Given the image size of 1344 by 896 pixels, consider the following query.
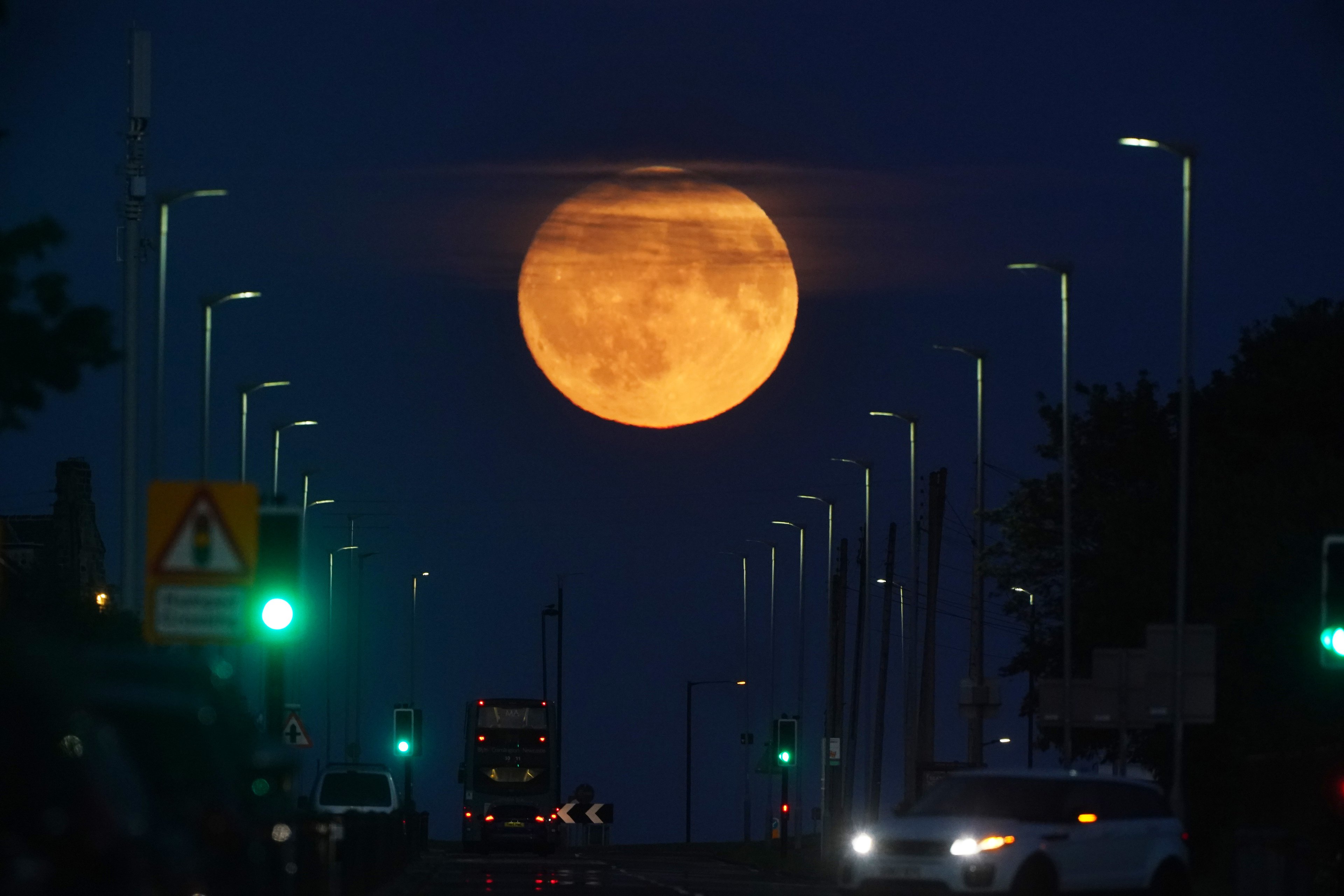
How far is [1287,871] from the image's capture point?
26516mm

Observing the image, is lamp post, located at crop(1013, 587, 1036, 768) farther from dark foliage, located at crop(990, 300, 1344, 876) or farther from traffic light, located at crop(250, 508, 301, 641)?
traffic light, located at crop(250, 508, 301, 641)

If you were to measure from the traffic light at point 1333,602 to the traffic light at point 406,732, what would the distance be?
1814 inches

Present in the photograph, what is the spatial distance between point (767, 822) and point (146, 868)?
78.4m

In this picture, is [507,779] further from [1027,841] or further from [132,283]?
[1027,841]

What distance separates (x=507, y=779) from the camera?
68.1m

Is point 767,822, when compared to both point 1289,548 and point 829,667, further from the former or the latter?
point 1289,548

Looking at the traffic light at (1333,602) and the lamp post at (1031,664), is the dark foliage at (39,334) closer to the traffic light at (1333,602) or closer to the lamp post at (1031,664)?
the traffic light at (1333,602)

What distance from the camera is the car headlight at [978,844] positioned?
23625mm

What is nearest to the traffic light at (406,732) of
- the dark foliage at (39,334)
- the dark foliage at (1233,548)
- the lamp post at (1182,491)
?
the dark foliage at (1233,548)

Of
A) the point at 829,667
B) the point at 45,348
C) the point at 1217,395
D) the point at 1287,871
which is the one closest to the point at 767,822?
the point at 829,667

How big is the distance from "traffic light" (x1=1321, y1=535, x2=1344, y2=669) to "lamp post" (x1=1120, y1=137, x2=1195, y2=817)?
9.89 m

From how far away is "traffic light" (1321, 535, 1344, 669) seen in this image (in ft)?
79.4

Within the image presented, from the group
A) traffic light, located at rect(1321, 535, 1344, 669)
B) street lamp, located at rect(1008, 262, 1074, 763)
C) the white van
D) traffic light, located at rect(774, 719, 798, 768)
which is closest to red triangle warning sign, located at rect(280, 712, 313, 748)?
the white van

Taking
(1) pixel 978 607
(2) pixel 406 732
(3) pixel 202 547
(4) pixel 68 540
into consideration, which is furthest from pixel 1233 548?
(4) pixel 68 540
